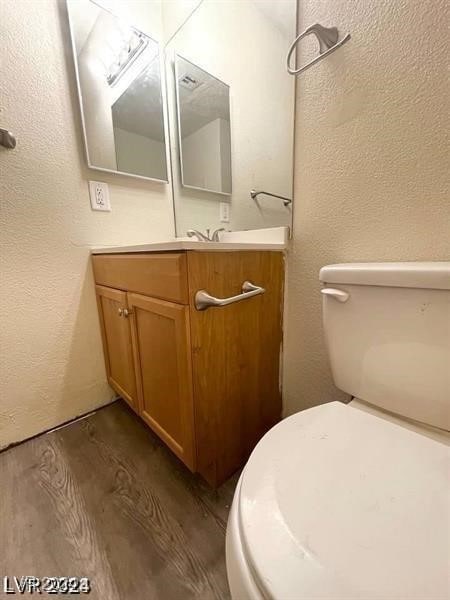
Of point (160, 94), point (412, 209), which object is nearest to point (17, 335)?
point (160, 94)

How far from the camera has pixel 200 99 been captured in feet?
4.00

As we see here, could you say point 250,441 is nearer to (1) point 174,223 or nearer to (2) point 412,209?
(2) point 412,209

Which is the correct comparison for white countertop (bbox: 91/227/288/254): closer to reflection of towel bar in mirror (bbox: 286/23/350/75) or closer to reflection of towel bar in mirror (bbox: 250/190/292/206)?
reflection of towel bar in mirror (bbox: 250/190/292/206)

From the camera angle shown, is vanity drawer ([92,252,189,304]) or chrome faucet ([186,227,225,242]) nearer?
vanity drawer ([92,252,189,304])

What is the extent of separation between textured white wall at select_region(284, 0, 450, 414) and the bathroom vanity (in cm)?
20

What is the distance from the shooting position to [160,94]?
49.8 inches

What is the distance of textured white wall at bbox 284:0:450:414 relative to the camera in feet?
1.92

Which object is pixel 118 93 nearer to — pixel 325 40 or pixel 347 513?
pixel 325 40

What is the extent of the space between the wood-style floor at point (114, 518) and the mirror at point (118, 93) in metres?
1.24

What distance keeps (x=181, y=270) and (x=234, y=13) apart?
1094 millimetres

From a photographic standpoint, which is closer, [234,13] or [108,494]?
[108,494]

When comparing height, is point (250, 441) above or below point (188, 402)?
below

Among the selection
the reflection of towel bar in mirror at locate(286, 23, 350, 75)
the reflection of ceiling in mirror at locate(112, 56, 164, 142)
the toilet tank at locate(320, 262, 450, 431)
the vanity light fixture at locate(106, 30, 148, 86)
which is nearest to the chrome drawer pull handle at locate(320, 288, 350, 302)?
the toilet tank at locate(320, 262, 450, 431)

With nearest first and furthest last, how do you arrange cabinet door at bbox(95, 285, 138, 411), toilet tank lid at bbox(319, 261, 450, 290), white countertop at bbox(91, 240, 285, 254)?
toilet tank lid at bbox(319, 261, 450, 290)
white countertop at bbox(91, 240, 285, 254)
cabinet door at bbox(95, 285, 138, 411)
